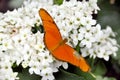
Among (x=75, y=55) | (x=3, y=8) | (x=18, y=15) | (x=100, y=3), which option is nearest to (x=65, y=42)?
(x=75, y=55)

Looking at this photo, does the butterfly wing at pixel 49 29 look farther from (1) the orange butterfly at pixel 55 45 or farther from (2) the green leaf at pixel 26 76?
(2) the green leaf at pixel 26 76

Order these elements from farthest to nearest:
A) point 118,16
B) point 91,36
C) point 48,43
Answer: point 118,16, point 91,36, point 48,43

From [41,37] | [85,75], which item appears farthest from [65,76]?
[41,37]

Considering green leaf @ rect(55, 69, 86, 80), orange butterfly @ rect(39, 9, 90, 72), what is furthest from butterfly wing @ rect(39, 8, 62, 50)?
green leaf @ rect(55, 69, 86, 80)

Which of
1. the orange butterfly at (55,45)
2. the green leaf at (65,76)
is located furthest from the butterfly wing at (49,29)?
the green leaf at (65,76)

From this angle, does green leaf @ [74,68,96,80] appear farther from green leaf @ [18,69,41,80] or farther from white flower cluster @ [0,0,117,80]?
green leaf @ [18,69,41,80]

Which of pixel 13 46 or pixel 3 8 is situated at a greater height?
pixel 3 8

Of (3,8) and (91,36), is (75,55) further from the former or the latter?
(3,8)

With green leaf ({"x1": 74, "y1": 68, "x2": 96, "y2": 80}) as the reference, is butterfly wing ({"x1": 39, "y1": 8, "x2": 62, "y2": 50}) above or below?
above
